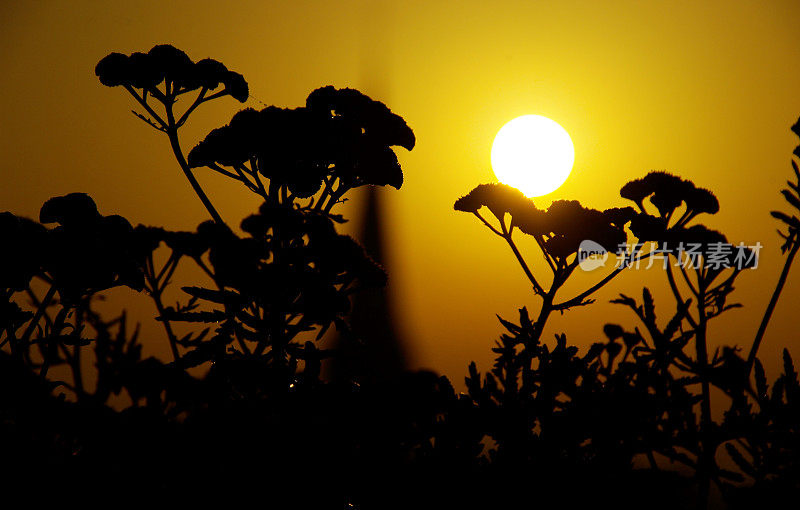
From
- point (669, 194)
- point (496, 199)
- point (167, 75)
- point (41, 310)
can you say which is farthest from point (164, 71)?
point (669, 194)

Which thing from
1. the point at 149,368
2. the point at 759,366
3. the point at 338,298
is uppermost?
the point at 338,298

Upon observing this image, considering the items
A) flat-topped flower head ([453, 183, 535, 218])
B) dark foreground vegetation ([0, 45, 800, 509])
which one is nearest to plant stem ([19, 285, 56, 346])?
dark foreground vegetation ([0, 45, 800, 509])

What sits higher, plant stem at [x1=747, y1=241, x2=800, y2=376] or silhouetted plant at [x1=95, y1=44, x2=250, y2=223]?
silhouetted plant at [x1=95, y1=44, x2=250, y2=223]

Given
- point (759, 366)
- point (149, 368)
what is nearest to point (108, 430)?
point (149, 368)

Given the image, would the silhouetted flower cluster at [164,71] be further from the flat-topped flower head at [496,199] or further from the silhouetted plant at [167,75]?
the flat-topped flower head at [496,199]

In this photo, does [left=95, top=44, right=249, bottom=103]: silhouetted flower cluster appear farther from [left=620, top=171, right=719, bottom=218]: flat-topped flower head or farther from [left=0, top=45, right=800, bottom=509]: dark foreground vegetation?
[left=620, top=171, right=719, bottom=218]: flat-topped flower head

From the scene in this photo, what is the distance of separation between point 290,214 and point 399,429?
1.40 meters

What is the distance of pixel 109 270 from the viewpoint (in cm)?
452

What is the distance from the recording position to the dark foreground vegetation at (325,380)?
3.45m

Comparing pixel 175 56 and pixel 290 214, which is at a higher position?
pixel 175 56

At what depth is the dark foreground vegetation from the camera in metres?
3.45

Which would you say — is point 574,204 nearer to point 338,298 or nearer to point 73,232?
point 338,298

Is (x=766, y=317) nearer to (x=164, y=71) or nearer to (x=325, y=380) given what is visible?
(x=325, y=380)

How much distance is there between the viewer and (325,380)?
443cm
